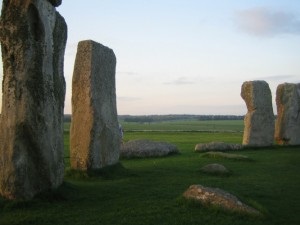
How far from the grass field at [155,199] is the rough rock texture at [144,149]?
370cm

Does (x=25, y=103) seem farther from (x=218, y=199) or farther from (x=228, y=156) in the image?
(x=228, y=156)

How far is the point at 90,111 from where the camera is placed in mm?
14695

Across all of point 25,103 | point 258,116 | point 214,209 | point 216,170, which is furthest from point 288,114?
point 25,103

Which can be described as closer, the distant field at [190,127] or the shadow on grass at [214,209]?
the shadow on grass at [214,209]

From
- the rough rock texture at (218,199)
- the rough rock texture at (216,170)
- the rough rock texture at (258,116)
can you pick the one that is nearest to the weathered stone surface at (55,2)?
the rough rock texture at (218,199)

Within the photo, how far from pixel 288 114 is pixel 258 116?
105 inches

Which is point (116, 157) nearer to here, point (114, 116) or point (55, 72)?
point (114, 116)

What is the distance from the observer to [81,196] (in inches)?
435

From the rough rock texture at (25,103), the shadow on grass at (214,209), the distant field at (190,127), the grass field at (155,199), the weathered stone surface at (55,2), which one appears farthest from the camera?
the distant field at (190,127)

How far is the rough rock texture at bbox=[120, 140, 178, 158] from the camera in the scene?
21.3m

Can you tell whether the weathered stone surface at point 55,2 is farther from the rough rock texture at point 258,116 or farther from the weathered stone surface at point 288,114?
the weathered stone surface at point 288,114

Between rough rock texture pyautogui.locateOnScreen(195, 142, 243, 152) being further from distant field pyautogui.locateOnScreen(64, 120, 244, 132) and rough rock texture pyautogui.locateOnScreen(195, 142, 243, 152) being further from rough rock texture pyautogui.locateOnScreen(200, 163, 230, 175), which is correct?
distant field pyautogui.locateOnScreen(64, 120, 244, 132)

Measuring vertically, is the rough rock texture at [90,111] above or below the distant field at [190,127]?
above

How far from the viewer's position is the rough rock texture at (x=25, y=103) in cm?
985
